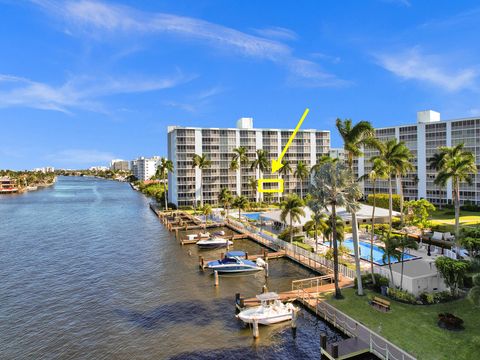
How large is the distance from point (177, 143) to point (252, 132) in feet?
87.3

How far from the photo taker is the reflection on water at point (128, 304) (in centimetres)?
2734

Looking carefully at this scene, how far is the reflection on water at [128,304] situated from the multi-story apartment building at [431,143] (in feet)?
206

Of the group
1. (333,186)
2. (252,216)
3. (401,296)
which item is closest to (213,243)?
(252,216)

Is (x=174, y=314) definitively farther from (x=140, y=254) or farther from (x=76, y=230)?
(x=76, y=230)

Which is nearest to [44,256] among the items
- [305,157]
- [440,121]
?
[305,157]

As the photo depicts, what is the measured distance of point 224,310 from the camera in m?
34.1

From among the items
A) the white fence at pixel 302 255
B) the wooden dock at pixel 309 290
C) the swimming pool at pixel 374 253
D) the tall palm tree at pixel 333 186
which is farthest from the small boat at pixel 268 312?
A: the swimming pool at pixel 374 253

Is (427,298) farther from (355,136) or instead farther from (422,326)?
(355,136)

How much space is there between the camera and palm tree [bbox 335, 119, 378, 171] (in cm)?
3186

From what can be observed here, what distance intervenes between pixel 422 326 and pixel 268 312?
12.7 meters

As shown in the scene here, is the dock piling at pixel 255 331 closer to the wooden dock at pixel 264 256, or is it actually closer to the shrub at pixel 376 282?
the shrub at pixel 376 282

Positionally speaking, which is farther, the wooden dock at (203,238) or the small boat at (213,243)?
the wooden dock at (203,238)

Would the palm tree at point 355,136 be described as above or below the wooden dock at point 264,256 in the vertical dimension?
above

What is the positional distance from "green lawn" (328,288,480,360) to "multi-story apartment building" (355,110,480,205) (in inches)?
2534
